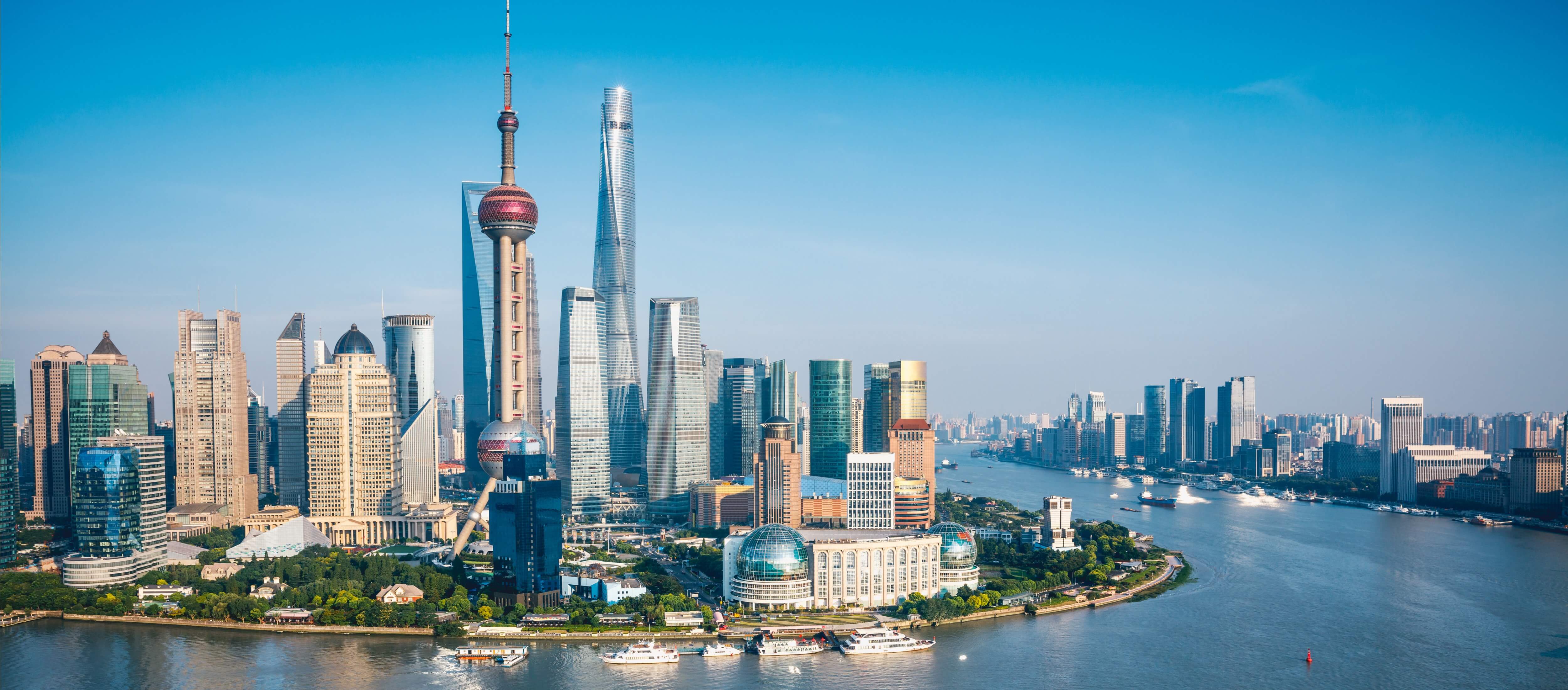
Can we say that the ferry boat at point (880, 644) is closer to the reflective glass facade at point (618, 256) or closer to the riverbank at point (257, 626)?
the riverbank at point (257, 626)

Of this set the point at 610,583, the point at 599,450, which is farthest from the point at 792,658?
the point at 599,450

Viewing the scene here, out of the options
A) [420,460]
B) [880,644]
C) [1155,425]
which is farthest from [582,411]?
[1155,425]

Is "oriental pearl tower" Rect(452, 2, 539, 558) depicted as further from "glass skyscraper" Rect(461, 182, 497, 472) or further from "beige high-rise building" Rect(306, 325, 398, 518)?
"glass skyscraper" Rect(461, 182, 497, 472)

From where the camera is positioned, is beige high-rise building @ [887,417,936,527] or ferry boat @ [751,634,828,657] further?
beige high-rise building @ [887,417,936,527]

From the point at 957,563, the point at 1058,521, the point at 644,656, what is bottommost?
the point at 644,656

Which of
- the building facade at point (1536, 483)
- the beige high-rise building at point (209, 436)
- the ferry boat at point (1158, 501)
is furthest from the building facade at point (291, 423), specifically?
the building facade at point (1536, 483)

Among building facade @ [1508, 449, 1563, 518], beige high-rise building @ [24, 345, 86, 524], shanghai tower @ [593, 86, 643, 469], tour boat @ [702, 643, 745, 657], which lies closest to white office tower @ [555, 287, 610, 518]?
shanghai tower @ [593, 86, 643, 469]

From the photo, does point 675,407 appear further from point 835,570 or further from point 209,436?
point 835,570
